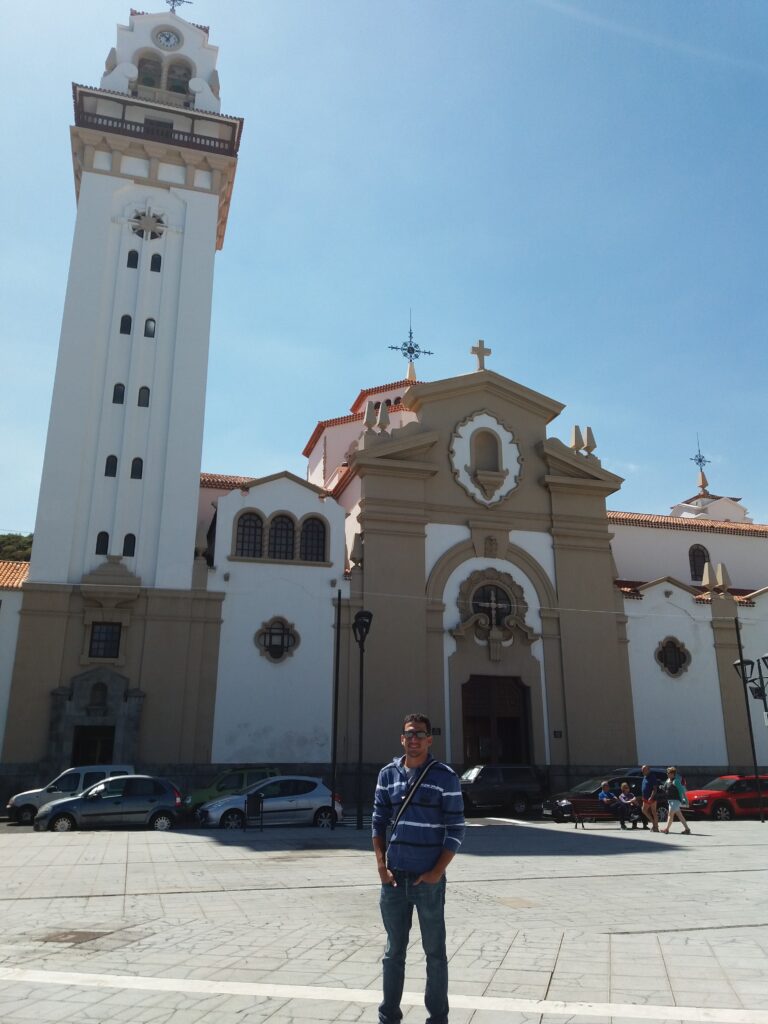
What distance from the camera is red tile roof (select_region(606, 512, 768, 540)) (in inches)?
1486

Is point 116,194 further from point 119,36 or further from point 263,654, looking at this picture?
point 263,654

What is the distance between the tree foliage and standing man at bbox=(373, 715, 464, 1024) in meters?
45.5

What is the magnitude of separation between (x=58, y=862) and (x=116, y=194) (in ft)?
90.4

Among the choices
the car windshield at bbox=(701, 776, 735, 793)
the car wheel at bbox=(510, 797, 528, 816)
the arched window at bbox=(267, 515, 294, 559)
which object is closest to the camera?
the car windshield at bbox=(701, 776, 735, 793)

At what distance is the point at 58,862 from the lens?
12633 mm

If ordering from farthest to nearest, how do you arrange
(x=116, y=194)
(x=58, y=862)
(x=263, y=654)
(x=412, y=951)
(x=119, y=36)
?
(x=119, y=36) < (x=116, y=194) < (x=263, y=654) < (x=58, y=862) < (x=412, y=951)

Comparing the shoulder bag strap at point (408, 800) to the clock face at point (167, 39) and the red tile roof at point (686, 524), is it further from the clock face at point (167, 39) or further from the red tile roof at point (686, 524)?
the clock face at point (167, 39)

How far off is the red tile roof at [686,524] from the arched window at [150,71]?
29000 mm

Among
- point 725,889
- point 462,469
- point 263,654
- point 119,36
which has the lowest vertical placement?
Answer: point 725,889

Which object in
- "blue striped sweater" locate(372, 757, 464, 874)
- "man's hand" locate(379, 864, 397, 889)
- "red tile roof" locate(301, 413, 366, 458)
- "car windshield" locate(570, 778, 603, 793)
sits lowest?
"car windshield" locate(570, 778, 603, 793)

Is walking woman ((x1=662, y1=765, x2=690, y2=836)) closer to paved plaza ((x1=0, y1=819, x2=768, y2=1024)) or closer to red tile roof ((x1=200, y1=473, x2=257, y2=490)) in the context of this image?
paved plaza ((x1=0, y1=819, x2=768, y2=1024))

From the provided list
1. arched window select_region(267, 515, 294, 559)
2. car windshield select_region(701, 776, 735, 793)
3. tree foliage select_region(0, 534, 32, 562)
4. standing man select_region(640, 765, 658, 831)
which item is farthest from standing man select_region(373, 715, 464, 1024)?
tree foliage select_region(0, 534, 32, 562)

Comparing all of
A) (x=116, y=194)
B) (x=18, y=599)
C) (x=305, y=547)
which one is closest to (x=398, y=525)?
(x=305, y=547)

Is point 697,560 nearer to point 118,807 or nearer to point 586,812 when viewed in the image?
point 586,812
